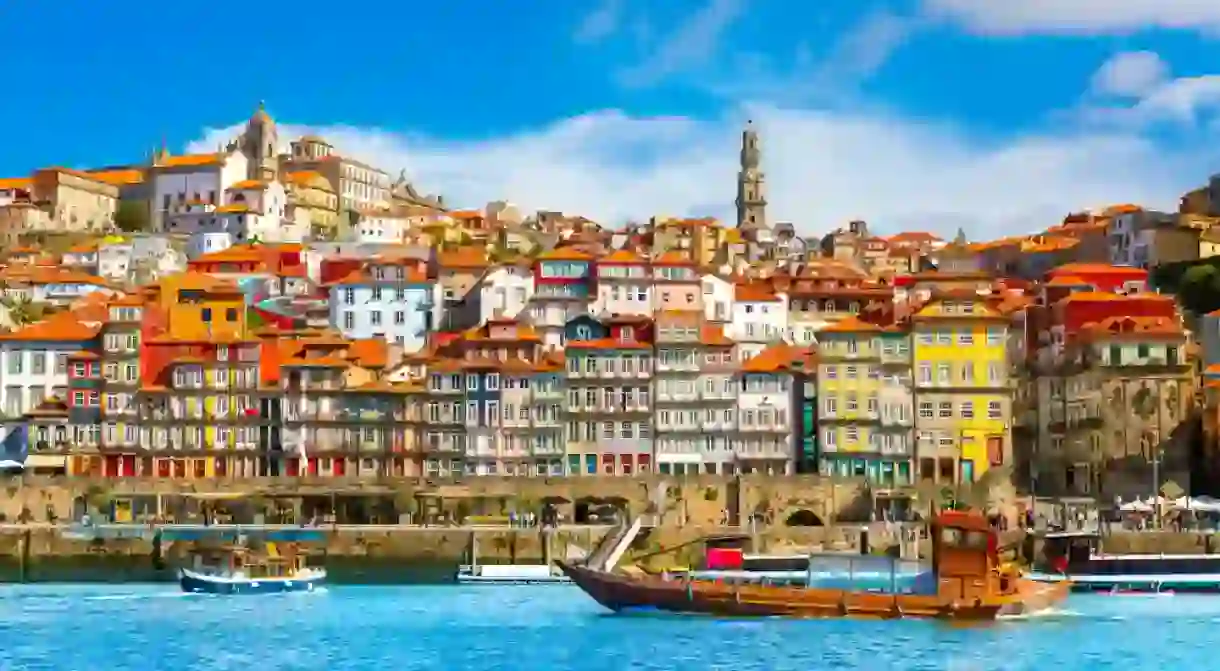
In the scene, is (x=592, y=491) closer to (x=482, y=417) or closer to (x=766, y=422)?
(x=482, y=417)

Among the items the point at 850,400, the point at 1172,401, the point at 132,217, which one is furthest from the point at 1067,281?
the point at 132,217

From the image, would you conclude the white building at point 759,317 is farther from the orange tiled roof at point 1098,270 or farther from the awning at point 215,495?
the awning at point 215,495

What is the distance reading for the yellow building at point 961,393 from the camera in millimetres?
91688

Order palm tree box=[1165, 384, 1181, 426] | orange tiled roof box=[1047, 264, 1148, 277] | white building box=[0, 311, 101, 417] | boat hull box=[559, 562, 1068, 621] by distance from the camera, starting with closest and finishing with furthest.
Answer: boat hull box=[559, 562, 1068, 621], palm tree box=[1165, 384, 1181, 426], white building box=[0, 311, 101, 417], orange tiled roof box=[1047, 264, 1148, 277]

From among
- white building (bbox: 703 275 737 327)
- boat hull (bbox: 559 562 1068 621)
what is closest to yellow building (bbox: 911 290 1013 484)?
white building (bbox: 703 275 737 327)

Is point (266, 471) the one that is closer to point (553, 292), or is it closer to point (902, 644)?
point (553, 292)

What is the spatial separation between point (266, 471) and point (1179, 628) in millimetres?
46116

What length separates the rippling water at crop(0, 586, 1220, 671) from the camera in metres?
53.0

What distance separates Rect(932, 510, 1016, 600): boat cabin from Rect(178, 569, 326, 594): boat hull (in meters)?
24.2

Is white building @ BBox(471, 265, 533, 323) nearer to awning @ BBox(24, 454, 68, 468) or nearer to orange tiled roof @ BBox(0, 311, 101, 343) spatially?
orange tiled roof @ BBox(0, 311, 101, 343)

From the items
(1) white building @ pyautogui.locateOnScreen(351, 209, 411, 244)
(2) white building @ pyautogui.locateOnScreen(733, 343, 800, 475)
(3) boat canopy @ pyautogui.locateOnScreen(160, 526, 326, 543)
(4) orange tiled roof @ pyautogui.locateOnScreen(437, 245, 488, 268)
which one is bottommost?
(3) boat canopy @ pyautogui.locateOnScreen(160, 526, 326, 543)

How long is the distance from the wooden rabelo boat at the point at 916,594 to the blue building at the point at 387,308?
45.0m

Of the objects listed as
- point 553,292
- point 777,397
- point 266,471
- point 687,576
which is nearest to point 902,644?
point 687,576

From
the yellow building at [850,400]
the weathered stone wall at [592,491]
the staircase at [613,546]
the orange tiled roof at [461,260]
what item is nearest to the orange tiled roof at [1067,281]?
the yellow building at [850,400]
